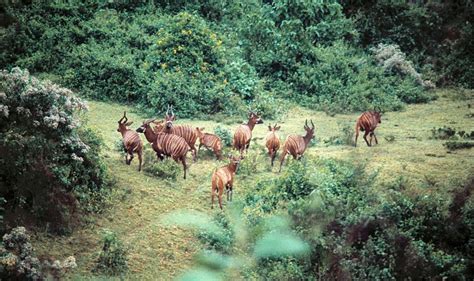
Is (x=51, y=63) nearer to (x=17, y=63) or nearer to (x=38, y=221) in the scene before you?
(x=17, y=63)

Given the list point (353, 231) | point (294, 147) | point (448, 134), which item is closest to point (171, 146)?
point (294, 147)

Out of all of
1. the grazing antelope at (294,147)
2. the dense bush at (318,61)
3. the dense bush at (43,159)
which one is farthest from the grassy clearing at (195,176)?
the dense bush at (318,61)

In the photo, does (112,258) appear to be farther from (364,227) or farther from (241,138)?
(241,138)

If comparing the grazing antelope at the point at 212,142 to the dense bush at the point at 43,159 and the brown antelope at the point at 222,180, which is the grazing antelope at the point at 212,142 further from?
the dense bush at the point at 43,159

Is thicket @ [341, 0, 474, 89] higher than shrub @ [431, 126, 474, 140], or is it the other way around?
thicket @ [341, 0, 474, 89]

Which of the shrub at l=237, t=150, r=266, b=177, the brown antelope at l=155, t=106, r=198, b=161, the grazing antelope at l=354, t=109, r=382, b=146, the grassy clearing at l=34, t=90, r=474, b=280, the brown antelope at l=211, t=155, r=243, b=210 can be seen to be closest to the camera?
the grassy clearing at l=34, t=90, r=474, b=280

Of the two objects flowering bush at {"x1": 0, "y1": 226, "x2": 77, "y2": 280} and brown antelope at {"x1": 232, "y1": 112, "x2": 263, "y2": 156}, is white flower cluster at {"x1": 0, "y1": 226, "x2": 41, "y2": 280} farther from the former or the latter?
brown antelope at {"x1": 232, "y1": 112, "x2": 263, "y2": 156}

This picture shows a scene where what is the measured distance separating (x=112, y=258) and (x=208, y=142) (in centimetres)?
517

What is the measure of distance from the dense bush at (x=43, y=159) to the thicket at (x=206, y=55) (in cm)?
675

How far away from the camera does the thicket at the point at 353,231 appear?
9.94m

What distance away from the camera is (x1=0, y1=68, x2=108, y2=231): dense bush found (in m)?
10.0

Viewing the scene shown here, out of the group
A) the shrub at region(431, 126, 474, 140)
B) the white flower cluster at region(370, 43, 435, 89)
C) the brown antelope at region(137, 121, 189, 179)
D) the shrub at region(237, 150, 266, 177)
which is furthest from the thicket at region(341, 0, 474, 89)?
the brown antelope at region(137, 121, 189, 179)

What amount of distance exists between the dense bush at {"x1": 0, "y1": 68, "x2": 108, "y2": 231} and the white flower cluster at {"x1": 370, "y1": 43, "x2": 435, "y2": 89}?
1281cm

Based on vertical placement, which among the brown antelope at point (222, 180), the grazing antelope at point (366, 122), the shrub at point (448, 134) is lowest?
the brown antelope at point (222, 180)
